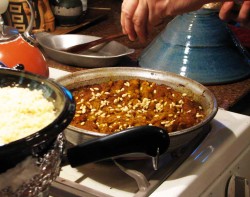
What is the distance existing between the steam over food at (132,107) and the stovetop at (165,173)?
65 mm

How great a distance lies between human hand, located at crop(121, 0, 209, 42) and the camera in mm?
962

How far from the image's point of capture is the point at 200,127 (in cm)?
89

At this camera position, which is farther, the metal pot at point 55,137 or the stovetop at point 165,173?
the stovetop at point 165,173

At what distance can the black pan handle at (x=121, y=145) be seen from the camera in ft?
2.20

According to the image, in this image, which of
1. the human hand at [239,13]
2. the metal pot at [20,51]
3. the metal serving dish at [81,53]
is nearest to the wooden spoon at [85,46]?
the metal serving dish at [81,53]

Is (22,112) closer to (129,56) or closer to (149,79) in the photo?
(149,79)

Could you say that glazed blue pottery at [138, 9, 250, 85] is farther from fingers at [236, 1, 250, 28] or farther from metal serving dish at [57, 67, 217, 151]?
fingers at [236, 1, 250, 28]

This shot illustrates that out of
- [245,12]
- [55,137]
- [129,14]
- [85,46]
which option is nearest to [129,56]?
[85,46]

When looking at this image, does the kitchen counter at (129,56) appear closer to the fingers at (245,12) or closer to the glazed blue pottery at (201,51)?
the glazed blue pottery at (201,51)

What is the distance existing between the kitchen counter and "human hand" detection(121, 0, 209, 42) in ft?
1.14

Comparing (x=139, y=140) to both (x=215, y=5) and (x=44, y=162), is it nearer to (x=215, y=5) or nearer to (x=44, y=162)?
(x=44, y=162)

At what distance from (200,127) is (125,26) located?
0.32 metres

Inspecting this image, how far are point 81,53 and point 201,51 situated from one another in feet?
1.34

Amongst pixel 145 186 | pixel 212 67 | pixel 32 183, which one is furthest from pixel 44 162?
pixel 212 67
